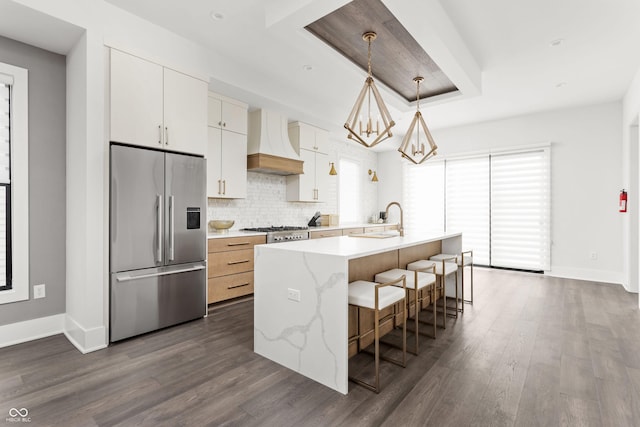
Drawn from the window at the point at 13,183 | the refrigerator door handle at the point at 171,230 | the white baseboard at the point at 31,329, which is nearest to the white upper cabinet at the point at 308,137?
the refrigerator door handle at the point at 171,230

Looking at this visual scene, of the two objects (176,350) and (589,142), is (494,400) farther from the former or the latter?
(589,142)

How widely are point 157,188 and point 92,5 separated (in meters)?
1.54

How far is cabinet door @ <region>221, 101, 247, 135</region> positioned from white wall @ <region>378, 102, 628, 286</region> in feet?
15.7

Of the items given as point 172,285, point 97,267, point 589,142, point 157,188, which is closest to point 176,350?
point 172,285

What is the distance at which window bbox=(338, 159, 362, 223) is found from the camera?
696cm

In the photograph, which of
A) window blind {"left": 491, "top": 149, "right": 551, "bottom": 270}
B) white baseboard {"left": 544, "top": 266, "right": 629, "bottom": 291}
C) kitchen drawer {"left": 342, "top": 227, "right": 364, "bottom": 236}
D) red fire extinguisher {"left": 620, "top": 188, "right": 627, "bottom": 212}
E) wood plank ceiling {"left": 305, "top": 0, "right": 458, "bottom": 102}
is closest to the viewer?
wood plank ceiling {"left": 305, "top": 0, "right": 458, "bottom": 102}

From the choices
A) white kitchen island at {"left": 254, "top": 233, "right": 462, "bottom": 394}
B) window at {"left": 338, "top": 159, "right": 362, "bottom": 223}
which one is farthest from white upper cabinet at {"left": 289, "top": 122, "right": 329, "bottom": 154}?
white kitchen island at {"left": 254, "top": 233, "right": 462, "bottom": 394}

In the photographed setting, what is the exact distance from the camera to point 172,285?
10.2 feet

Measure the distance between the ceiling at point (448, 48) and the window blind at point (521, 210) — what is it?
1061mm

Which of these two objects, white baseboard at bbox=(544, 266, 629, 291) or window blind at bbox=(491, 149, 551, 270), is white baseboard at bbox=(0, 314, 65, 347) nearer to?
window blind at bbox=(491, 149, 551, 270)

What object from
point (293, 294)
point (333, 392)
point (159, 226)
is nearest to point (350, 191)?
point (159, 226)

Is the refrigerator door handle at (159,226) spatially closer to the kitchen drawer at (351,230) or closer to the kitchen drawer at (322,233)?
the kitchen drawer at (322,233)

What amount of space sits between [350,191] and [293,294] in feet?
16.6

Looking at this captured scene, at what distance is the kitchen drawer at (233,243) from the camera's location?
3.67 meters
